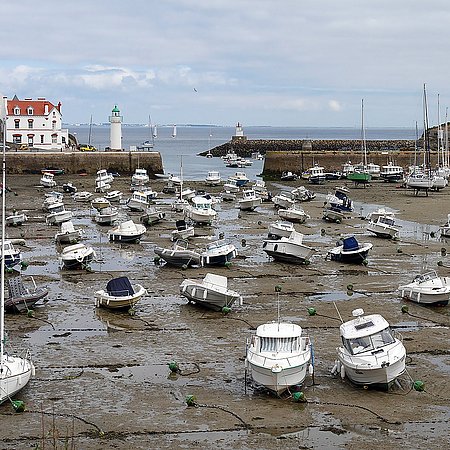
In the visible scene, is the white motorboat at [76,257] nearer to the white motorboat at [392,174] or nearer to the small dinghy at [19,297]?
the small dinghy at [19,297]

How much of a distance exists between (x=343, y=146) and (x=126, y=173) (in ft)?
131

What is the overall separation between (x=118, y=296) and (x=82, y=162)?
53375mm

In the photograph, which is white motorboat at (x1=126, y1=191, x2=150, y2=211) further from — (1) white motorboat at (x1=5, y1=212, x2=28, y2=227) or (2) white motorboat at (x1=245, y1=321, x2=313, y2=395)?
(2) white motorboat at (x1=245, y1=321, x2=313, y2=395)

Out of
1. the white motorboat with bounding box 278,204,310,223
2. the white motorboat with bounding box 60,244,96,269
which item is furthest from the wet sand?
the white motorboat with bounding box 278,204,310,223

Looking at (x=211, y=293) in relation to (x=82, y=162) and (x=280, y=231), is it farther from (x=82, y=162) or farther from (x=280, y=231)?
(x=82, y=162)

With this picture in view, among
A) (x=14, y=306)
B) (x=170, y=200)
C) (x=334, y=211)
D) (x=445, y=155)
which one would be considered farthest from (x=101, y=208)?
(x=445, y=155)

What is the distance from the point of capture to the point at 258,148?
12375 centimetres

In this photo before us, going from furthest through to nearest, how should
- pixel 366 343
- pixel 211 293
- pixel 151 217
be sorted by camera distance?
pixel 151 217 → pixel 211 293 → pixel 366 343

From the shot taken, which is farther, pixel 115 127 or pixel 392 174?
pixel 115 127

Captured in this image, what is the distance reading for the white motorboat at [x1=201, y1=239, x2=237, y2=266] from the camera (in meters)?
31.4

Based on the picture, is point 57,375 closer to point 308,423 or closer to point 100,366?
point 100,366

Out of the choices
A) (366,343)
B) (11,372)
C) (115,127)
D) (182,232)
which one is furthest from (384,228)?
(115,127)

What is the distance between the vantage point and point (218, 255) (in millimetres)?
31391

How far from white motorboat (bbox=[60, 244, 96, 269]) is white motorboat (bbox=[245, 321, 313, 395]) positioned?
13.6 metres
